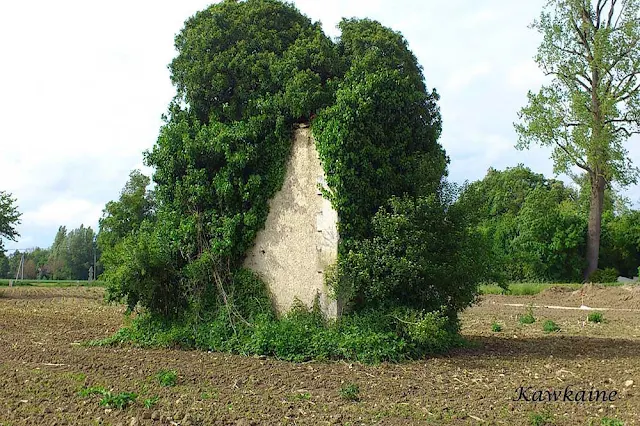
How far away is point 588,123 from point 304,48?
100 feet

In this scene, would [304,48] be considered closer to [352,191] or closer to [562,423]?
[352,191]

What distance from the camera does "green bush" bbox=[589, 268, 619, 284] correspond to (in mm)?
39812

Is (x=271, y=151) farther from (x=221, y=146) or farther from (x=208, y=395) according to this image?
(x=208, y=395)

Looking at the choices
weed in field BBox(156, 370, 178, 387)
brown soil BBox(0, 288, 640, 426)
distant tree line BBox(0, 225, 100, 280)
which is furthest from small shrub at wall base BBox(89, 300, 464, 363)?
distant tree line BBox(0, 225, 100, 280)

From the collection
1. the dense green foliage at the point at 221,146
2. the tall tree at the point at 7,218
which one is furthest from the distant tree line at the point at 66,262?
the dense green foliage at the point at 221,146

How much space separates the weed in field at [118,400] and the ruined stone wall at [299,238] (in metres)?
4.69

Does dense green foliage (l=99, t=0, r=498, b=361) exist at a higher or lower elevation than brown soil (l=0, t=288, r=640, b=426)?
higher

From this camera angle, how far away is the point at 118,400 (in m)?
7.65

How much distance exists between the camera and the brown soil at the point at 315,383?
7.34 metres

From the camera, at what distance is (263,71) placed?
41.9ft

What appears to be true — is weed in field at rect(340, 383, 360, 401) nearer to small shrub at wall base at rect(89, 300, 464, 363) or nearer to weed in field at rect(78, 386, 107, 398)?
small shrub at wall base at rect(89, 300, 464, 363)

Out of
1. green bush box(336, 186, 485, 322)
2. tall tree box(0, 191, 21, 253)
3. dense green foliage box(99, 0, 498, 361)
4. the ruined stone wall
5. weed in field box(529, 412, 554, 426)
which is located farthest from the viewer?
tall tree box(0, 191, 21, 253)

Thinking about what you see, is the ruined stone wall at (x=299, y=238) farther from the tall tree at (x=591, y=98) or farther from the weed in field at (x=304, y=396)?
the tall tree at (x=591, y=98)

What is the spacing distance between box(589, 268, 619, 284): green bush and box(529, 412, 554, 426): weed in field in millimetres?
35318
